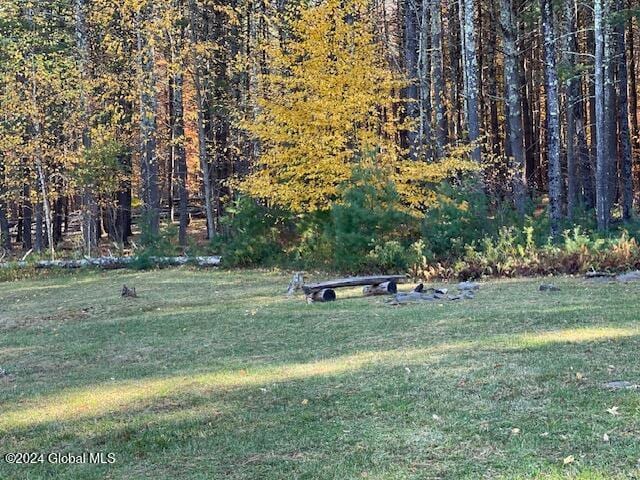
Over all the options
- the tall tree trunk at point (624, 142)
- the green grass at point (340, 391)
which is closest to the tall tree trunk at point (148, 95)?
the green grass at point (340, 391)

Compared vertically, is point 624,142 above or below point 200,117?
below

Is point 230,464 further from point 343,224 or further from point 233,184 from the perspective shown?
point 233,184

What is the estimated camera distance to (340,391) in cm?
Result: 555

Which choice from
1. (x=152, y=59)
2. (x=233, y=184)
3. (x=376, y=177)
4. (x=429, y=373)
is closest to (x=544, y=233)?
(x=376, y=177)

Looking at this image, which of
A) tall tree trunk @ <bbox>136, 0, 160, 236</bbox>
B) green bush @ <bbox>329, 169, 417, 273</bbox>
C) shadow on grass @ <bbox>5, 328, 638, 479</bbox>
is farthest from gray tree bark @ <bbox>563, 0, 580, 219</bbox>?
shadow on grass @ <bbox>5, 328, 638, 479</bbox>

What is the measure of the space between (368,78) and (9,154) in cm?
1301

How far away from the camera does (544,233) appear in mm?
15070

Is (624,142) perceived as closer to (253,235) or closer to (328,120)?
(328,120)

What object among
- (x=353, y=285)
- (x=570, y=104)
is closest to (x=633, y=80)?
(x=570, y=104)

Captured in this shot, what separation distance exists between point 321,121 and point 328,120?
0.17 meters

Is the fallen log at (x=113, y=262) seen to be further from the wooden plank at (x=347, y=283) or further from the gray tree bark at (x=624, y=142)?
the gray tree bark at (x=624, y=142)

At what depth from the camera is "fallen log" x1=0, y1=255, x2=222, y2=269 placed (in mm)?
19359

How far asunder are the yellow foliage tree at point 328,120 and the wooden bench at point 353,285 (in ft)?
12.9

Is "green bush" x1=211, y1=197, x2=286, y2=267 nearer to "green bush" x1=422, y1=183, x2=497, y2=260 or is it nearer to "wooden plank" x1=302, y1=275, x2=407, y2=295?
"green bush" x1=422, y1=183, x2=497, y2=260
